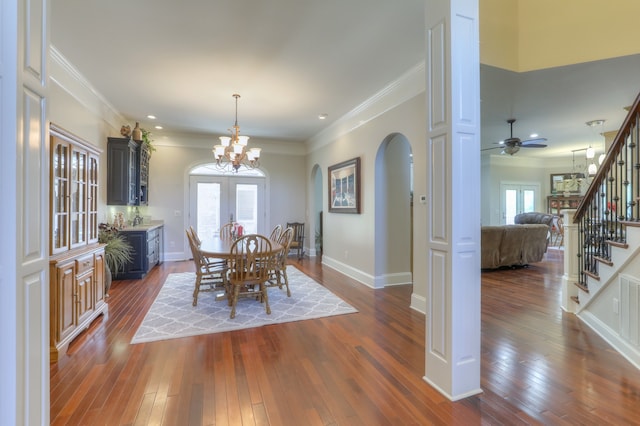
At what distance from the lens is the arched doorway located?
4.58 m

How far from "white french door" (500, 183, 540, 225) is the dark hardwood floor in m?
7.16

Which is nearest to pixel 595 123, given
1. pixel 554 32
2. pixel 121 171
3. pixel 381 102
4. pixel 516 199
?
pixel 554 32

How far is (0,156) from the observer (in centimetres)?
108

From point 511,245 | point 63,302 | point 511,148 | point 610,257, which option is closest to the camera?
point 63,302

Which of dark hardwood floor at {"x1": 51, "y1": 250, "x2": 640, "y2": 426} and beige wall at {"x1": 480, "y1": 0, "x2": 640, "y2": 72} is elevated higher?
beige wall at {"x1": 480, "y1": 0, "x2": 640, "y2": 72}

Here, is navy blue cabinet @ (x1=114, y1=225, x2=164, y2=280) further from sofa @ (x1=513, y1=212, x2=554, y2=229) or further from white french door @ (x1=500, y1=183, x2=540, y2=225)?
white french door @ (x1=500, y1=183, x2=540, y2=225)

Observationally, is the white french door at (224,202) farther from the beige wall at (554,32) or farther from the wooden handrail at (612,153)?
the wooden handrail at (612,153)

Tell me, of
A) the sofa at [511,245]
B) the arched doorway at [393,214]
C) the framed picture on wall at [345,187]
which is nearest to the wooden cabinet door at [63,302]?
the arched doorway at [393,214]

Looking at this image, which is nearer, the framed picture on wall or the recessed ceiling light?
the framed picture on wall

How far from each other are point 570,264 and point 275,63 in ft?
14.1

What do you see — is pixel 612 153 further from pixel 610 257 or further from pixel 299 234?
pixel 299 234

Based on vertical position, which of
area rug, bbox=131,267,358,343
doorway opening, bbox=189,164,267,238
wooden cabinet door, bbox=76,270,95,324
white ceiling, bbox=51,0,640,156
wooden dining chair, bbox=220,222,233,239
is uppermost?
white ceiling, bbox=51,0,640,156

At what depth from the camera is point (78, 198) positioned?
9.80 feet

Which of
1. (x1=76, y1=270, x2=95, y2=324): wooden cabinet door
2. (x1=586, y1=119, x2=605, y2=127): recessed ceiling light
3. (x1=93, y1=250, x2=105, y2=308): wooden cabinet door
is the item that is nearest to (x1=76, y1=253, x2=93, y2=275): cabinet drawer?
(x1=76, y1=270, x2=95, y2=324): wooden cabinet door
